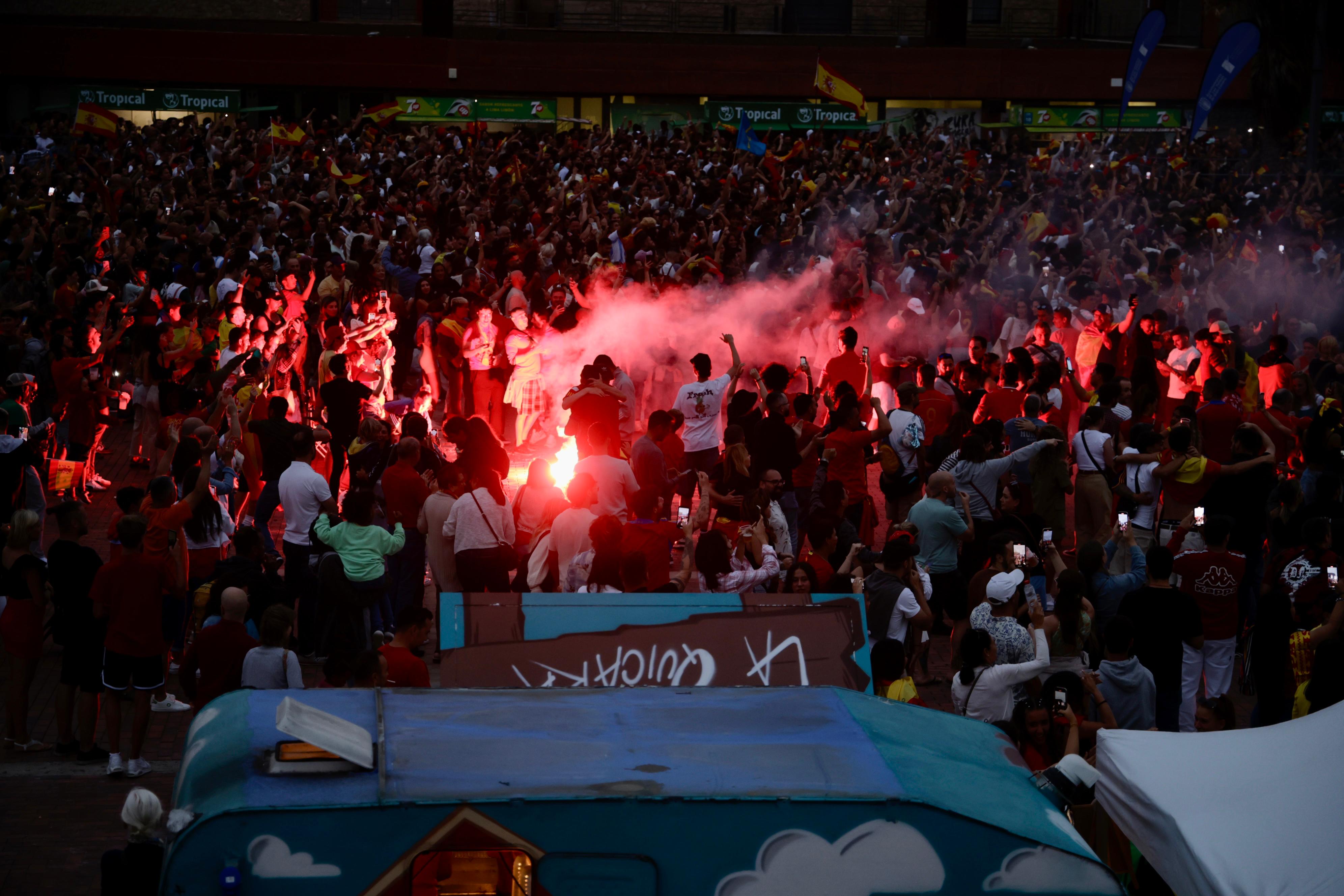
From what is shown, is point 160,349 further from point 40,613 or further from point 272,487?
point 40,613

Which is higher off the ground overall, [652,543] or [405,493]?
[405,493]

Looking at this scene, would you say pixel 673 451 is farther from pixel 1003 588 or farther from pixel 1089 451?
pixel 1003 588

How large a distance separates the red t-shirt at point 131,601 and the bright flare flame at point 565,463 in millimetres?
3330

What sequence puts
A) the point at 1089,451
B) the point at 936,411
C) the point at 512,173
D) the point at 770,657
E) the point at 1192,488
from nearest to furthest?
the point at 770,657 < the point at 1192,488 < the point at 1089,451 < the point at 936,411 < the point at 512,173

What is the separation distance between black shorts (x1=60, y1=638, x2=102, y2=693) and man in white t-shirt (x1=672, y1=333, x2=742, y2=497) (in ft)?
17.6

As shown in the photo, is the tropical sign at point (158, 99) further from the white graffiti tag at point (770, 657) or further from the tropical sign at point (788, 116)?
the white graffiti tag at point (770, 657)

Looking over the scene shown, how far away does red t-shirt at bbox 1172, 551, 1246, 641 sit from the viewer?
816 cm

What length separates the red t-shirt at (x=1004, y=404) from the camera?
12016mm

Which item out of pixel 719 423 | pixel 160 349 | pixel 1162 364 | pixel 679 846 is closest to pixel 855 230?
pixel 1162 364

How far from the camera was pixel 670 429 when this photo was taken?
10.8 meters

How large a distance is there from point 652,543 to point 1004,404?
480cm

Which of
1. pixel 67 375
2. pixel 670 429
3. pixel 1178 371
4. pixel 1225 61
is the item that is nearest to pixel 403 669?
pixel 670 429

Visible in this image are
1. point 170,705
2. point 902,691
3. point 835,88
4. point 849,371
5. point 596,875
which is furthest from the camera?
point 835,88

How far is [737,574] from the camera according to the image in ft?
27.0
